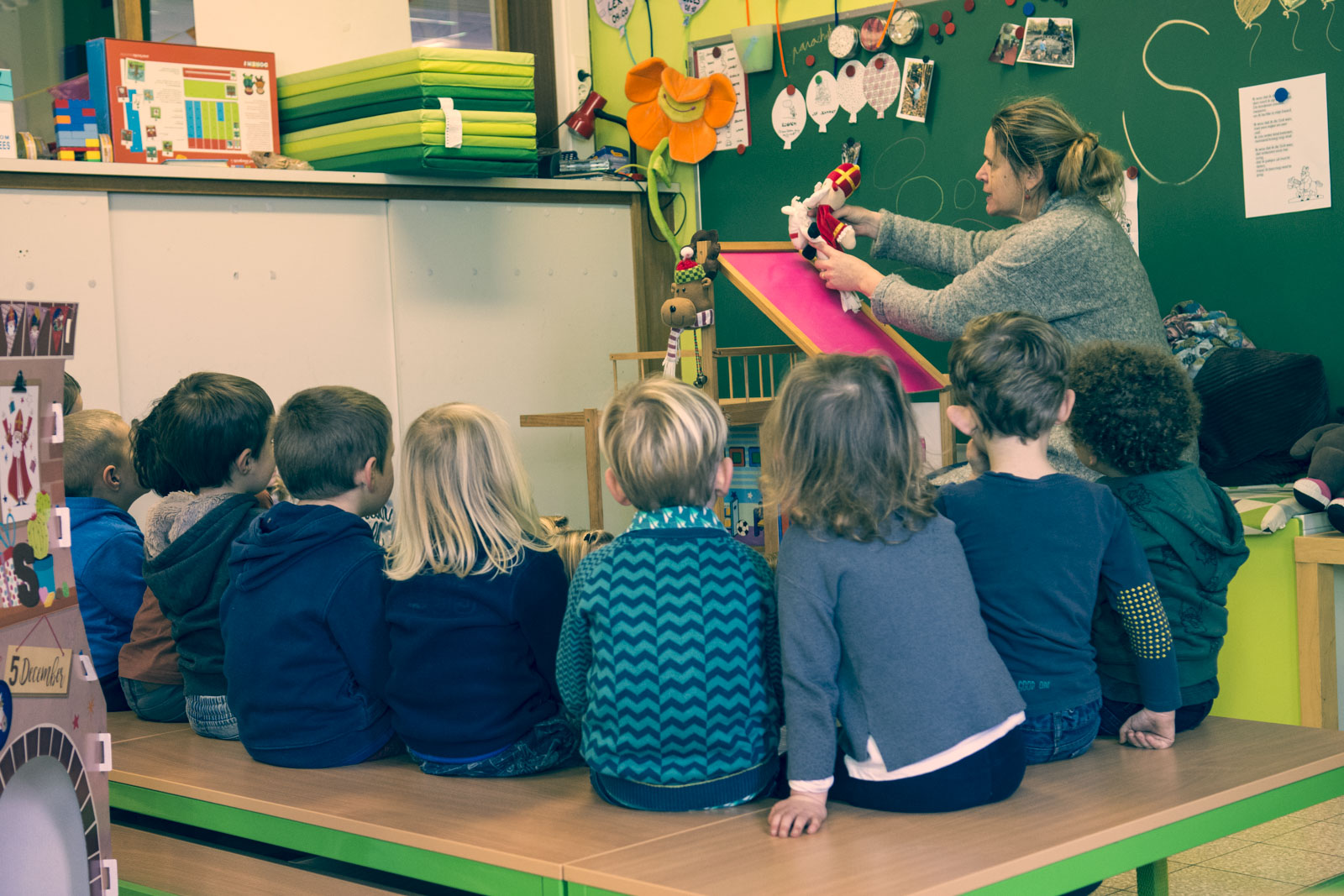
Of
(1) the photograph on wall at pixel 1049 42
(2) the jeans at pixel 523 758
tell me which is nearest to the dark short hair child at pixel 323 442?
(2) the jeans at pixel 523 758

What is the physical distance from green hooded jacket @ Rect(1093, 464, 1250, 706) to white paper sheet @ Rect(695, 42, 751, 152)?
8.10 ft

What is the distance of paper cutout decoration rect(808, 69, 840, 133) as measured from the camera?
12.6 feet

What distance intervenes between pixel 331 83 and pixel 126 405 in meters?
1.07

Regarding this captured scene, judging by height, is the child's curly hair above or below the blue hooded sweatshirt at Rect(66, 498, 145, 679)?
above

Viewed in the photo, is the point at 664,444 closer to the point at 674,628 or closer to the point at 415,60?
the point at 674,628

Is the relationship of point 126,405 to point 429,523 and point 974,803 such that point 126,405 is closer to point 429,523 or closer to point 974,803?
point 429,523

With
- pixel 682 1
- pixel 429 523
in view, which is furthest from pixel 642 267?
pixel 429 523

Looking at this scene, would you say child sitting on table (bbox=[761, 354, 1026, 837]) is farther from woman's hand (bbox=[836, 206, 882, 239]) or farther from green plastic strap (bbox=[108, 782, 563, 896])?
woman's hand (bbox=[836, 206, 882, 239])

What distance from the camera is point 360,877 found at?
1975mm

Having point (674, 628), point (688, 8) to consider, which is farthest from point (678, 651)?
point (688, 8)

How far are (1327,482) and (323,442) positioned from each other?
182 cm

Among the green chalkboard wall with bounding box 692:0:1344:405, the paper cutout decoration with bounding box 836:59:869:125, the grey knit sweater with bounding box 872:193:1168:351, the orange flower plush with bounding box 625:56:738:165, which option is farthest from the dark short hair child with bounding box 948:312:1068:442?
the orange flower plush with bounding box 625:56:738:165

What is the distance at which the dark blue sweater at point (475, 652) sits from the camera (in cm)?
180

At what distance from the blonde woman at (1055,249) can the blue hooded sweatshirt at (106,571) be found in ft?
5.18
